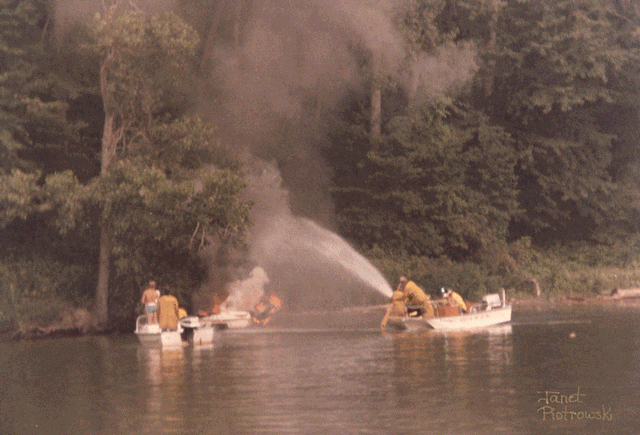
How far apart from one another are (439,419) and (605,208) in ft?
125

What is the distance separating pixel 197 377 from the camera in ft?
74.2

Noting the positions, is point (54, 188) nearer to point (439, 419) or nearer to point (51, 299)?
point (51, 299)

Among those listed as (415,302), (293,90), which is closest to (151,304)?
(415,302)

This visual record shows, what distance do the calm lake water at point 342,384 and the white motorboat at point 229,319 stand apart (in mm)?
2278

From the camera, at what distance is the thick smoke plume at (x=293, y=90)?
1665 inches

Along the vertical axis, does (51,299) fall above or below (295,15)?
below

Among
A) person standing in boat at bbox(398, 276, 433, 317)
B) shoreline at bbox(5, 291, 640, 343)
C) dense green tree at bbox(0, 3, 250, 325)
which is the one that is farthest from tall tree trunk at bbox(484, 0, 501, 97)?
person standing in boat at bbox(398, 276, 433, 317)

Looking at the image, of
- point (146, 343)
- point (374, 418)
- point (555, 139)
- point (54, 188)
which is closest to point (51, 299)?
point (54, 188)

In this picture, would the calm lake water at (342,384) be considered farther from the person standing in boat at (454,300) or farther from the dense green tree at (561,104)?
the dense green tree at (561,104)

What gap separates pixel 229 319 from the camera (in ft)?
115

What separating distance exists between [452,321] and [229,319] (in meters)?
8.28

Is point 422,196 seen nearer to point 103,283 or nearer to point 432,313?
point 103,283
